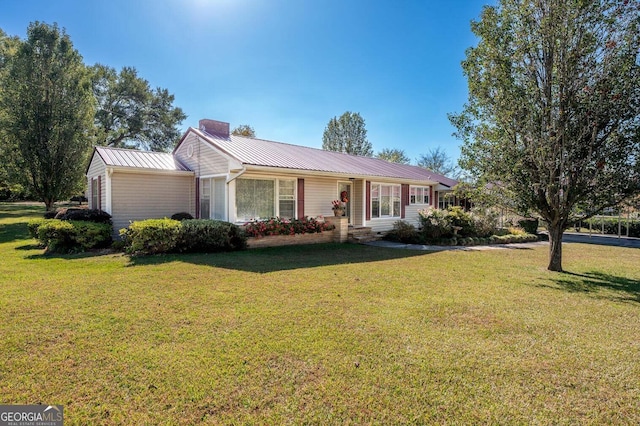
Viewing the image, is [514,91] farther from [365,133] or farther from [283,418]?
[365,133]

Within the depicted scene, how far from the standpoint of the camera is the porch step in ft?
45.8

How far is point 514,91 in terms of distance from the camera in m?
7.91

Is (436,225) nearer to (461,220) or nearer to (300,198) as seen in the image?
(461,220)

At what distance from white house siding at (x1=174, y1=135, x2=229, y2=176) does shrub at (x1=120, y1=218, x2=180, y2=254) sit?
3.39m

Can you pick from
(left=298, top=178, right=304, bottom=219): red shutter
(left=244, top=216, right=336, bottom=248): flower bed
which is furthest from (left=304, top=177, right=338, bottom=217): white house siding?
(left=244, top=216, right=336, bottom=248): flower bed

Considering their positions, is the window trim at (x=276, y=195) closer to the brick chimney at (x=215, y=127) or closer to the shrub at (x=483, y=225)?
the brick chimney at (x=215, y=127)

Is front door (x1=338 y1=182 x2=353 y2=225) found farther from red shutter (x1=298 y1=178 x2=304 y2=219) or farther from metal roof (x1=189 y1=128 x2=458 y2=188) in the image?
red shutter (x1=298 y1=178 x2=304 y2=219)

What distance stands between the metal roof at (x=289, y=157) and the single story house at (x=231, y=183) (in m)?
0.06

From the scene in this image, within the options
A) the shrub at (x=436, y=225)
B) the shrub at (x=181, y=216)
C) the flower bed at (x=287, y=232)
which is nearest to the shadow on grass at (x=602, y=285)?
the shrub at (x=436, y=225)

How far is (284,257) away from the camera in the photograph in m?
9.72

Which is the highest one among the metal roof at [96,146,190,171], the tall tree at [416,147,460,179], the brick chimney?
the tall tree at [416,147,460,179]

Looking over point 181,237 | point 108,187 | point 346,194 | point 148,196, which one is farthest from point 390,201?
point 108,187

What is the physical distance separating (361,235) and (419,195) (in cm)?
592

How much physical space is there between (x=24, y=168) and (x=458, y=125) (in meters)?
22.4
